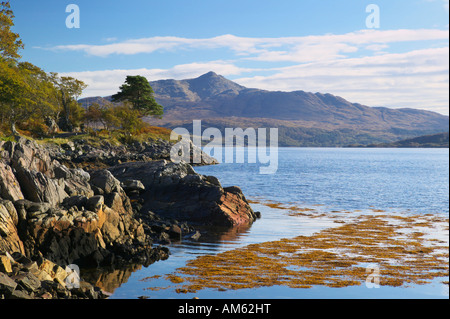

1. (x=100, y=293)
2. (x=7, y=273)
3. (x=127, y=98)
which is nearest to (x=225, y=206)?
(x=100, y=293)

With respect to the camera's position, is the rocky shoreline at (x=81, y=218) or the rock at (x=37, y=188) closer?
the rocky shoreline at (x=81, y=218)

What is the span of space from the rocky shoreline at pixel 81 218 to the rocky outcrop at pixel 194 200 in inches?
3.5

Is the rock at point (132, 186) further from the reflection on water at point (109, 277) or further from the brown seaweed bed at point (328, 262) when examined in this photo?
the reflection on water at point (109, 277)

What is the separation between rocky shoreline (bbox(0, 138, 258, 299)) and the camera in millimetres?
18750

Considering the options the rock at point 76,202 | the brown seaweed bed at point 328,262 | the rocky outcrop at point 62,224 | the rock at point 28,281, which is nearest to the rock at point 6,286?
the rock at point 28,281

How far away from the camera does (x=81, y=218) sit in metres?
25.7

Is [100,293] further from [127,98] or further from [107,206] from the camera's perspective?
[127,98]

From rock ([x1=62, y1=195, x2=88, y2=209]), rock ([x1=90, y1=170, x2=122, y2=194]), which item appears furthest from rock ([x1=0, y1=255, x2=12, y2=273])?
rock ([x1=90, y1=170, x2=122, y2=194])

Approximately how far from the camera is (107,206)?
2988 centimetres

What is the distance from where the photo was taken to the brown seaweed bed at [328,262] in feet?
70.9

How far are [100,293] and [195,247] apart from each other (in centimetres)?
1114

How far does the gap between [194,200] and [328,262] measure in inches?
703

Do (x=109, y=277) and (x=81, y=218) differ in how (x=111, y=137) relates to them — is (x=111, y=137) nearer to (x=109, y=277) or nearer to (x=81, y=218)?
(x=81, y=218)

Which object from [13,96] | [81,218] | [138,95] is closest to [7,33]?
[13,96]
